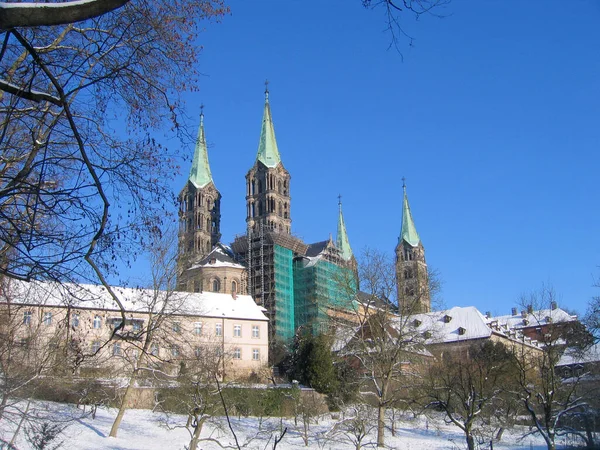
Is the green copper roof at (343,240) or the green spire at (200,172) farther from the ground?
the green spire at (200,172)

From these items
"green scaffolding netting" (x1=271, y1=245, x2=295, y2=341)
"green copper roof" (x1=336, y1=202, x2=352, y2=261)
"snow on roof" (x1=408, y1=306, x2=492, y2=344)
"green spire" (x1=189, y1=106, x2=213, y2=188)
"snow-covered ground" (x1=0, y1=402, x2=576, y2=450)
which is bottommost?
"snow-covered ground" (x1=0, y1=402, x2=576, y2=450)

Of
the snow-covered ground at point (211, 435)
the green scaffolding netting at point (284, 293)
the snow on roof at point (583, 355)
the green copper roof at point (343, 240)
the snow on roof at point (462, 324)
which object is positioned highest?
the green copper roof at point (343, 240)

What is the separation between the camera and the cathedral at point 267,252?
71125 mm

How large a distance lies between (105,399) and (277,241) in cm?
4680

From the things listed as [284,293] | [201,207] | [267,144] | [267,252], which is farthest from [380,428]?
[267,144]

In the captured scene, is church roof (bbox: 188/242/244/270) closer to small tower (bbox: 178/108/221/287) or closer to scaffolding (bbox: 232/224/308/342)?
scaffolding (bbox: 232/224/308/342)

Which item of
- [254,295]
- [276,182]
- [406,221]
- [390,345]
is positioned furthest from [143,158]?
[406,221]

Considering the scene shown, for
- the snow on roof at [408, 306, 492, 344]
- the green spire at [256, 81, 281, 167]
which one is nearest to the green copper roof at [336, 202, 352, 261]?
the green spire at [256, 81, 281, 167]

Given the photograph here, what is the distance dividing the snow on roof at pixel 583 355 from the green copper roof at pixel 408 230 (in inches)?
1962

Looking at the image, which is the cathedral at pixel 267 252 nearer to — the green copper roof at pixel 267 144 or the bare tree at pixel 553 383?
the green copper roof at pixel 267 144

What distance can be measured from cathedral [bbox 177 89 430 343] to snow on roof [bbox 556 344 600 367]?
15.7 metres

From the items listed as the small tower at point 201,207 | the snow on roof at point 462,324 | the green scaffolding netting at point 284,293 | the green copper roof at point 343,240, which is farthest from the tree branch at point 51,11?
the green copper roof at point 343,240

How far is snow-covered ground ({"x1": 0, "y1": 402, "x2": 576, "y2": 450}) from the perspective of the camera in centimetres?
2483

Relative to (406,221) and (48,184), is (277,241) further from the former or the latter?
(48,184)
